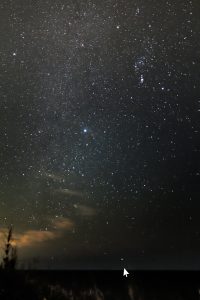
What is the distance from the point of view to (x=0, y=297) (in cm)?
3209

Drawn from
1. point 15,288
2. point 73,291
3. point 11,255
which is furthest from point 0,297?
point 73,291

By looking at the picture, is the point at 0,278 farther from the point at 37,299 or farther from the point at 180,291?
the point at 180,291

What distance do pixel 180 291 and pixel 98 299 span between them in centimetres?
4040

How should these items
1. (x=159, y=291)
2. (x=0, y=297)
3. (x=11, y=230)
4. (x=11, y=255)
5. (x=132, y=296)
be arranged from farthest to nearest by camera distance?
(x=159, y=291)
(x=132, y=296)
(x=11, y=230)
(x=11, y=255)
(x=0, y=297)

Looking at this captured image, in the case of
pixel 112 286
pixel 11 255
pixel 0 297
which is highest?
pixel 112 286

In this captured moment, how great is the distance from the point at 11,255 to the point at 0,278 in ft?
26.4

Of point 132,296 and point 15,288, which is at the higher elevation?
point 132,296

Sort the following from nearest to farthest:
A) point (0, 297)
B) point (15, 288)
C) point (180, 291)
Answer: point (0, 297), point (15, 288), point (180, 291)

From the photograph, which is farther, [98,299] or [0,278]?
[98,299]

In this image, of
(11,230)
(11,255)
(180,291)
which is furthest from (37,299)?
(180,291)

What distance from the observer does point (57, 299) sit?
44.3 meters

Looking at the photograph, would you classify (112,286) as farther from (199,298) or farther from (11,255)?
(11,255)

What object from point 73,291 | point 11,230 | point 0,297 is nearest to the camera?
point 0,297

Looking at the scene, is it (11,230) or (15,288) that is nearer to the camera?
(15,288)
